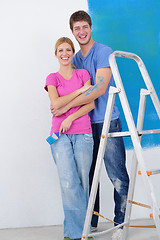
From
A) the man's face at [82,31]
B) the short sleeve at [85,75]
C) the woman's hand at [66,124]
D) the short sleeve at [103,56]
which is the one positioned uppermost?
the man's face at [82,31]

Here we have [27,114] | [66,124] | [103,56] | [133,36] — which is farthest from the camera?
[133,36]

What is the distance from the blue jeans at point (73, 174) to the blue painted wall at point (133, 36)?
773 millimetres

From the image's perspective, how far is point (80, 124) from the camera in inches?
81.6

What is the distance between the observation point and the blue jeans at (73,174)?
79.3 inches

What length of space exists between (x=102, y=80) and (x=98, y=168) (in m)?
0.62

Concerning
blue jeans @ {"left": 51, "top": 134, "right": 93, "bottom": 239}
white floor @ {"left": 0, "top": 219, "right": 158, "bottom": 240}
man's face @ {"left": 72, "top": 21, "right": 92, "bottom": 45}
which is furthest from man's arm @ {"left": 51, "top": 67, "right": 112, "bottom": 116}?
white floor @ {"left": 0, "top": 219, "right": 158, "bottom": 240}

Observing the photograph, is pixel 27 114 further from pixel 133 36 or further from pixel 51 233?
pixel 133 36

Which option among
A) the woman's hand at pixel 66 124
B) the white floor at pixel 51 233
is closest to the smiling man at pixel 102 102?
the woman's hand at pixel 66 124

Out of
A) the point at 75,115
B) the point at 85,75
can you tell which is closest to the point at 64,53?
the point at 85,75

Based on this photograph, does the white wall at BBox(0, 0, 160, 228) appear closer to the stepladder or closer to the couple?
the couple

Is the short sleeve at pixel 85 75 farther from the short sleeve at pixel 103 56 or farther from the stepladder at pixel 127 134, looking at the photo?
the stepladder at pixel 127 134

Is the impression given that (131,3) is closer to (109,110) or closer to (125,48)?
(125,48)

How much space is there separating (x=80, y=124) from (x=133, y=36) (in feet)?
3.72

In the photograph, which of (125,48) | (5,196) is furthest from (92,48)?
(5,196)
